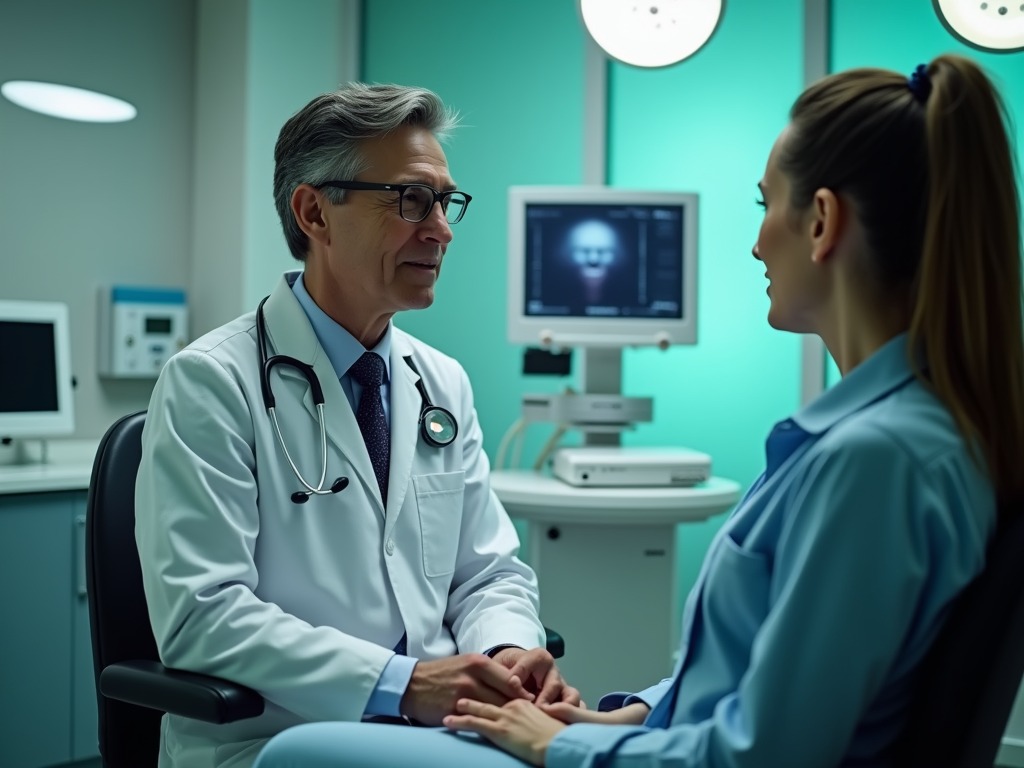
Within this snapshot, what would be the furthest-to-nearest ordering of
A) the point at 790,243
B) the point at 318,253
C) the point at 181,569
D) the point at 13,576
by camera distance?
the point at 13,576, the point at 318,253, the point at 181,569, the point at 790,243

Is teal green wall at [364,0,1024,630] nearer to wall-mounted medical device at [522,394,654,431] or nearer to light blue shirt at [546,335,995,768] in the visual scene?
wall-mounted medical device at [522,394,654,431]

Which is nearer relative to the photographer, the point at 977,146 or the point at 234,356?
the point at 977,146

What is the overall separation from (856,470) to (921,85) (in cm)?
36

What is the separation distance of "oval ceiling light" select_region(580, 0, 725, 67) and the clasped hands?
5.24 ft

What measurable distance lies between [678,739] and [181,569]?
2.21ft

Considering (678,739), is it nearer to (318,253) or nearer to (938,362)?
(938,362)

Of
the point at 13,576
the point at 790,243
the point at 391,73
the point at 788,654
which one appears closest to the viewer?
the point at 788,654

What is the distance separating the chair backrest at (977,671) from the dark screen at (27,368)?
238cm

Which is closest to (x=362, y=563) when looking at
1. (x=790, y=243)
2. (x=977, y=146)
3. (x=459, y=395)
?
(x=459, y=395)

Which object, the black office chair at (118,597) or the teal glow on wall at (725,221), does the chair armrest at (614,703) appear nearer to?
the black office chair at (118,597)

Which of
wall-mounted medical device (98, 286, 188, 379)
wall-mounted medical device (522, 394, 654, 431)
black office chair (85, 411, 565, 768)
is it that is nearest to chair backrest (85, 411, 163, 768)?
black office chair (85, 411, 565, 768)

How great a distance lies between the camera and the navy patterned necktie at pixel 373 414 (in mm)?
1464

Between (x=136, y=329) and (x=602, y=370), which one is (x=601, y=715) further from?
(x=136, y=329)

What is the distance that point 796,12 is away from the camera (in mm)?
2924
